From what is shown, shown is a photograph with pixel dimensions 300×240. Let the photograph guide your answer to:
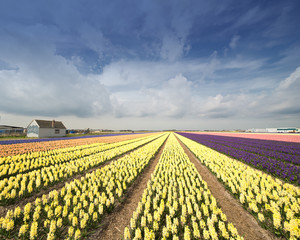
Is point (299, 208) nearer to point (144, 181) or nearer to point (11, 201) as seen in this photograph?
point (144, 181)

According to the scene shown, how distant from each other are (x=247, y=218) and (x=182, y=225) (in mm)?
2873

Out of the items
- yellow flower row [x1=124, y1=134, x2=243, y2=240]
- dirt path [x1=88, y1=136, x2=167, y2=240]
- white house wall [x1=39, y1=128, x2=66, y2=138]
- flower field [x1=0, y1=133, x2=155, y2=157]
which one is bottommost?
dirt path [x1=88, y1=136, x2=167, y2=240]

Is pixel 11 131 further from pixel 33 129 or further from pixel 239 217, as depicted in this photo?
pixel 239 217

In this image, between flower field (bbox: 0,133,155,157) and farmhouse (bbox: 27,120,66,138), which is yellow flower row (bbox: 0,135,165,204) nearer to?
flower field (bbox: 0,133,155,157)

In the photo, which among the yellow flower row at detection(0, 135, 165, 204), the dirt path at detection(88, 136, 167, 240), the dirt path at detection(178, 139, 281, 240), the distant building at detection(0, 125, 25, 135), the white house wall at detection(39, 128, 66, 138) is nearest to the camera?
the dirt path at detection(88, 136, 167, 240)

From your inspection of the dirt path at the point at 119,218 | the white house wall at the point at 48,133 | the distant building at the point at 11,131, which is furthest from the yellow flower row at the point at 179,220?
the distant building at the point at 11,131

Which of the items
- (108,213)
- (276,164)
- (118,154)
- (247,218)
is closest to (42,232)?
(108,213)

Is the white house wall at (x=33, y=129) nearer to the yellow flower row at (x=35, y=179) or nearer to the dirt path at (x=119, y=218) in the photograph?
the yellow flower row at (x=35, y=179)

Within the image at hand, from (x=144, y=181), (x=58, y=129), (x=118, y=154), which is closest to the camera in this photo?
(x=144, y=181)

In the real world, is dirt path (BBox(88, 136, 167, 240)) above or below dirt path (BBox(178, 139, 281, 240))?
above

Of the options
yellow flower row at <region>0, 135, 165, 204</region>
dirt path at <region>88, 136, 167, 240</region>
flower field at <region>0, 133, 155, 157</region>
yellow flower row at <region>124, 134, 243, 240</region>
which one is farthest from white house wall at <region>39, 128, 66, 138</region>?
yellow flower row at <region>124, 134, 243, 240</region>

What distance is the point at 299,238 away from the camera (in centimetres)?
341

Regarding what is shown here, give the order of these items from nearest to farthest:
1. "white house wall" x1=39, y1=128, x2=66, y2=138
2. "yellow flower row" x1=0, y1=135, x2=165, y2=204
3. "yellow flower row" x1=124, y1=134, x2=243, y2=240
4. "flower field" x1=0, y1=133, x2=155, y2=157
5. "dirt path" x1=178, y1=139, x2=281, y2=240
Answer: "yellow flower row" x1=124, y1=134, x2=243, y2=240, "dirt path" x1=178, y1=139, x2=281, y2=240, "yellow flower row" x1=0, y1=135, x2=165, y2=204, "flower field" x1=0, y1=133, x2=155, y2=157, "white house wall" x1=39, y1=128, x2=66, y2=138

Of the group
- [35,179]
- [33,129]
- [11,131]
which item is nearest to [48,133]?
[33,129]
